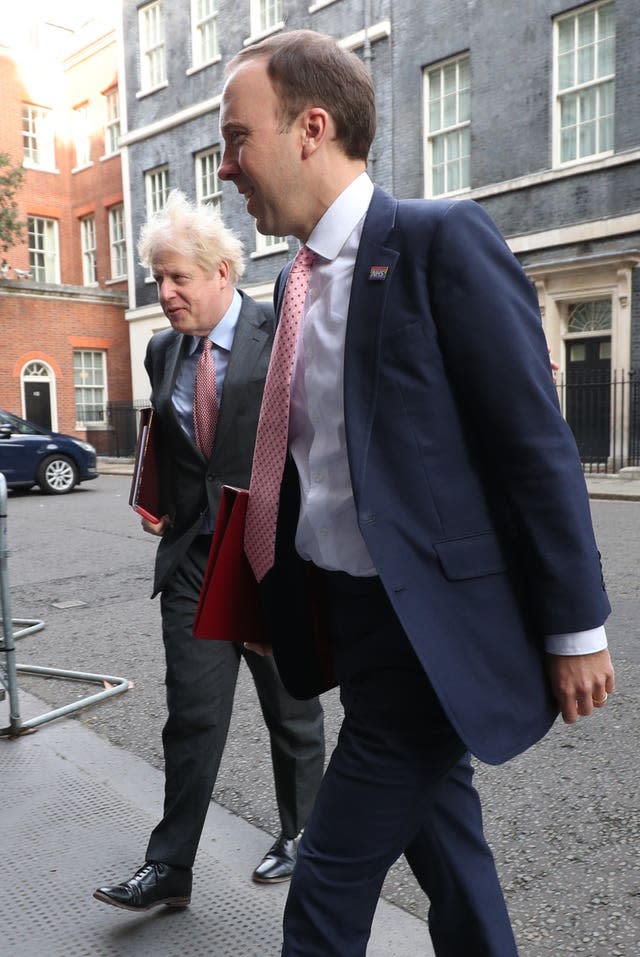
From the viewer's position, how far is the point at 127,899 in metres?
2.41

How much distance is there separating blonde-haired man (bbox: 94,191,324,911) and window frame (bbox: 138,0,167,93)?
76.1 feet

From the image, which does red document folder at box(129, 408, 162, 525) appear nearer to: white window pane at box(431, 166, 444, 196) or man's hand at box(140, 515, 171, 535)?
man's hand at box(140, 515, 171, 535)

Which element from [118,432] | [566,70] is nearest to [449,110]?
[566,70]

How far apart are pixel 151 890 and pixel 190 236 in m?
1.85

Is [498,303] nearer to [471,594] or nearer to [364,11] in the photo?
[471,594]

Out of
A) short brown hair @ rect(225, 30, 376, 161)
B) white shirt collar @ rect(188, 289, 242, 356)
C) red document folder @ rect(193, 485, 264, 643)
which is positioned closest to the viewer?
short brown hair @ rect(225, 30, 376, 161)

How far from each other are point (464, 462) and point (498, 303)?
27cm

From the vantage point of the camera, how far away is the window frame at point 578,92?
14.7 metres

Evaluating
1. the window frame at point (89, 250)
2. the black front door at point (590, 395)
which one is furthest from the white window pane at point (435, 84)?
the window frame at point (89, 250)

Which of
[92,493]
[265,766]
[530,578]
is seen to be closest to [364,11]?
[92,493]

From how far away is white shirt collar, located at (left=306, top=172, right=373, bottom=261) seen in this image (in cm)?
158

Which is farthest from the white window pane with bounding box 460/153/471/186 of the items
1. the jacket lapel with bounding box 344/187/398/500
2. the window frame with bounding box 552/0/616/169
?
the jacket lapel with bounding box 344/187/398/500

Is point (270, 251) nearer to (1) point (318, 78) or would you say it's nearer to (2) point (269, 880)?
(2) point (269, 880)

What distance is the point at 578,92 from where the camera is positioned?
15.1 meters
